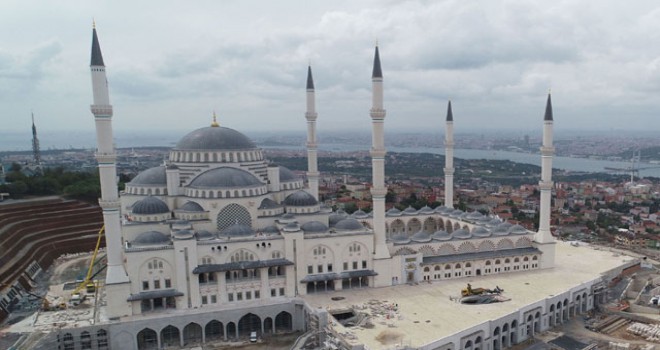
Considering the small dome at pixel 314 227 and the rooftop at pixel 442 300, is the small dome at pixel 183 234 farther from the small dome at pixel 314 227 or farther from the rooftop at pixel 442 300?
the rooftop at pixel 442 300

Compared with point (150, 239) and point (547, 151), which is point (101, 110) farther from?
point (547, 151)

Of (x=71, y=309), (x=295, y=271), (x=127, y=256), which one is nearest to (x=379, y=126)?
(x=295, y=271)

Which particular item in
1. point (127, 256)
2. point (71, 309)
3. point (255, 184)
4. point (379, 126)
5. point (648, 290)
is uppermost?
point (379, 126)

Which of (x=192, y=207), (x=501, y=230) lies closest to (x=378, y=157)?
(x=501, y=230)

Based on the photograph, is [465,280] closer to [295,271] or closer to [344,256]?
[344,256]

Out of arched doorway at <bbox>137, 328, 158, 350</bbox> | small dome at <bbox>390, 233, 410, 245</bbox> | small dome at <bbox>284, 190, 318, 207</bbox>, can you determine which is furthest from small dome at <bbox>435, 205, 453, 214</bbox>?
arched doorway at <bbox>137, 328, 158, 350</bbox>

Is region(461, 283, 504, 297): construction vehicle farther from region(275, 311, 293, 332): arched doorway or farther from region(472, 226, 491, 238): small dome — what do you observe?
region(275, 311, 293, 332): arched doorway
